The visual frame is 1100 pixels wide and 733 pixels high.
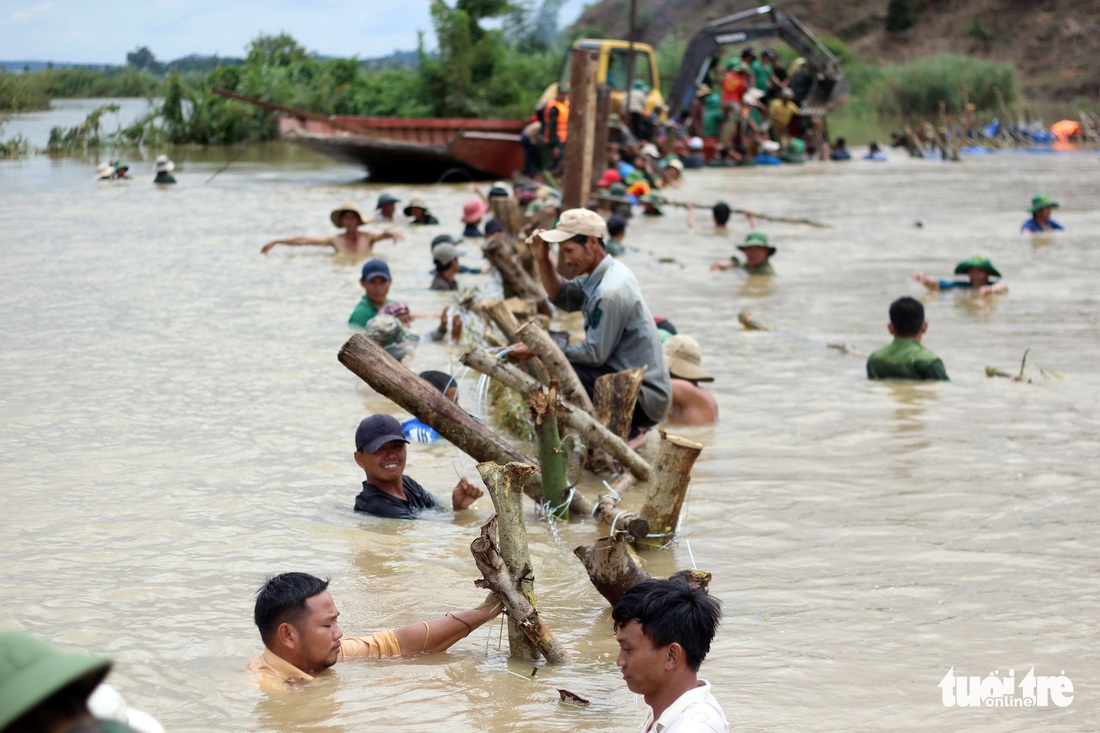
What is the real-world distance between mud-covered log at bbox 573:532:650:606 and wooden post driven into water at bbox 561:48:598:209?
718 cm

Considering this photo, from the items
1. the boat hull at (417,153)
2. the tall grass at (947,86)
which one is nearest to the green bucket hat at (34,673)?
the boat hull at (417,153)

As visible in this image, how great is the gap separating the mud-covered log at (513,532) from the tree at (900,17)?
6977 cm

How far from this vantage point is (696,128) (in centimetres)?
3027

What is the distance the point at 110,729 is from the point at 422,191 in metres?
21.5

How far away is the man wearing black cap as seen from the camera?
561cm

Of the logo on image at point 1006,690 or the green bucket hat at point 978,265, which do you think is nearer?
the logo on image at point 1006,690

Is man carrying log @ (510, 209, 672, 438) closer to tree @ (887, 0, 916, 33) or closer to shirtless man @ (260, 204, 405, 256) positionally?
shirtless man @ (260, 204, 405, 256)

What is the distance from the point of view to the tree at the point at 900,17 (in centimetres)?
6838

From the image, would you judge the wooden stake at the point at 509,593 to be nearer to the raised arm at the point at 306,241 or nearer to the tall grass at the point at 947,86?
the raised arm at the point at 306,241

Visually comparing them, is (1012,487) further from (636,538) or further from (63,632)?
(63,632)

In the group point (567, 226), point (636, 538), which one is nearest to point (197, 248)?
point (567, 226)

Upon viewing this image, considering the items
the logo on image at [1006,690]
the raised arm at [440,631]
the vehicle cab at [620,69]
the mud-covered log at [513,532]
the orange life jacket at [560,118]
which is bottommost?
the logo on image at [1006,690]

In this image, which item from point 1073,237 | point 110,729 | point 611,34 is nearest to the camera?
point 110,729

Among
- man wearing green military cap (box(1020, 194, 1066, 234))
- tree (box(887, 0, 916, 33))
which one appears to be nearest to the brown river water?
man wearing green military cap (box(1020, 194, 1066, 234))
